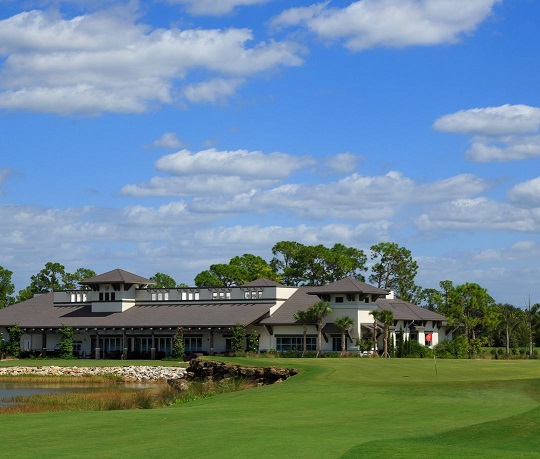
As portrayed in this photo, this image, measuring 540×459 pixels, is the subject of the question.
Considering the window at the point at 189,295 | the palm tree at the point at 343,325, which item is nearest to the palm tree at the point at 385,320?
the palm tree at the point at 343,325

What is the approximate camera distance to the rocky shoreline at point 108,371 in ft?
224

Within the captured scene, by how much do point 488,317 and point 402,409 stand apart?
55.3 m

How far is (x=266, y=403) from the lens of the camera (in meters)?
32.4

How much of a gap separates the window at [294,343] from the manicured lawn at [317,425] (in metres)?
36.8

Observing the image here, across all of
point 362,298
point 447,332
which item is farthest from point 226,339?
point 447,332

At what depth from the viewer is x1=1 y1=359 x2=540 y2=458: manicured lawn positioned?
65.9ft

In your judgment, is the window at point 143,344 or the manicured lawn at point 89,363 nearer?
the manicured lawn at point 89,363

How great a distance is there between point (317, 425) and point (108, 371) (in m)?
48.2

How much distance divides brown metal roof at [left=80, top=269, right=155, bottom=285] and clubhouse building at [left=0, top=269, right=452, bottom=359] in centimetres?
10

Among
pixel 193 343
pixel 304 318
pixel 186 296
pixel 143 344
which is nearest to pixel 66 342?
pixel 143 344

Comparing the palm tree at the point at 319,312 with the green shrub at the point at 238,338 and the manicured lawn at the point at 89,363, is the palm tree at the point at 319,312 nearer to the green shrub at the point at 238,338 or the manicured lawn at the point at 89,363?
the green shrub at the point at 238,338

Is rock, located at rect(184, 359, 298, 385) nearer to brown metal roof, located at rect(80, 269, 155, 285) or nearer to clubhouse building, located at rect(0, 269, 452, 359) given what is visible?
clubhouse building, located at rect(0, 269, 452, 359)

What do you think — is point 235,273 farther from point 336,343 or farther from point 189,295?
point 336,343

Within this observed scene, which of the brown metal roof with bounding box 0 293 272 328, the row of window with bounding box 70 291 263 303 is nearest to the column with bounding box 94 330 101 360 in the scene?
the brown metal roof with bounding box 0 293 272 328
